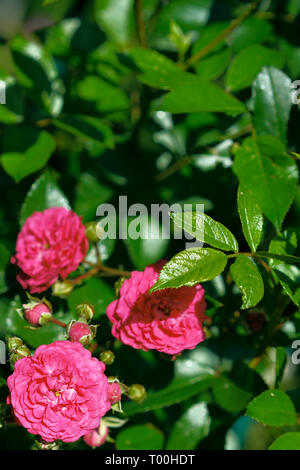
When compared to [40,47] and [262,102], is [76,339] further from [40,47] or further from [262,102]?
[40,47]

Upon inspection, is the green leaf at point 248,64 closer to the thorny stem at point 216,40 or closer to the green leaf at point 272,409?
the thorny stem at point 216,40

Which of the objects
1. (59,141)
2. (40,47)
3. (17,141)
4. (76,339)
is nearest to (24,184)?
(17,141)

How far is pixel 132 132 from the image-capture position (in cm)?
124

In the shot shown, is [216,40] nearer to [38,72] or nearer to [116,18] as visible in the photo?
[116,18]

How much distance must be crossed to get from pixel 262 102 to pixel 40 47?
0.55m

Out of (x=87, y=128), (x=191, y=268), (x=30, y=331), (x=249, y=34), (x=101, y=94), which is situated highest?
(x=249, y=34)

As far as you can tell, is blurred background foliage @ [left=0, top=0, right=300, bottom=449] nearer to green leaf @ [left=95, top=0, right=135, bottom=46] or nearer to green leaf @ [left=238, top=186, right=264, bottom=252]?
green leaf @ [left=95, top=0, right=135, bottom=46]

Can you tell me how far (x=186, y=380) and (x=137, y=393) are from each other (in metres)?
0.15

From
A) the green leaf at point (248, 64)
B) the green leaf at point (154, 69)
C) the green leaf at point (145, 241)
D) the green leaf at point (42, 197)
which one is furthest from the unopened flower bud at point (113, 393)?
the green leaf at point (248, 64)

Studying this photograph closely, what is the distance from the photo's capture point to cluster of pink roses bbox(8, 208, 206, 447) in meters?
0.75

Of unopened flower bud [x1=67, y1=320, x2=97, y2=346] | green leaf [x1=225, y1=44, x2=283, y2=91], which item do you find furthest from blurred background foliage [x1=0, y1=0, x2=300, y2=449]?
unopened flower bud [x1=67, y1=320, x2=97, y2=346]

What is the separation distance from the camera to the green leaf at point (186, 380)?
3.01 ft

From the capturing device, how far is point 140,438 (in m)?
1.03

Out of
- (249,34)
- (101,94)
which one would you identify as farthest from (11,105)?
(249,34)
